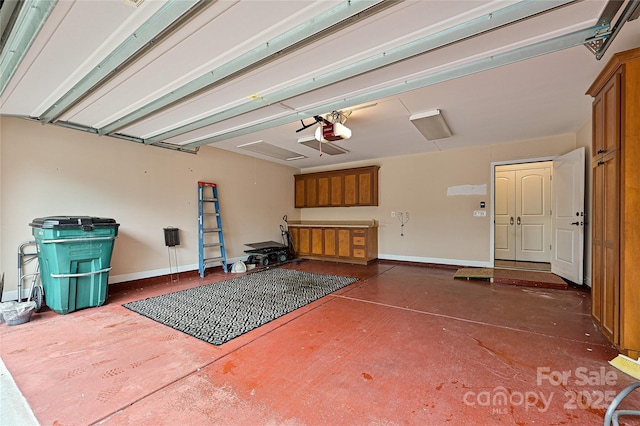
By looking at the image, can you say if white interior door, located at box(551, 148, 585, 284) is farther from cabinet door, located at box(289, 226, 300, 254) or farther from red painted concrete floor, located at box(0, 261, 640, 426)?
cabinet door, located at box(289, 226, 300, 254)

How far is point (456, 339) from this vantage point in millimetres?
2432

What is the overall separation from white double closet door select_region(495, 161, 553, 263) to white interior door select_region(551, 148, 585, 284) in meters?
1.60

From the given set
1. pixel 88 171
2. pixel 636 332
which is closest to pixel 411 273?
pixel 636 332

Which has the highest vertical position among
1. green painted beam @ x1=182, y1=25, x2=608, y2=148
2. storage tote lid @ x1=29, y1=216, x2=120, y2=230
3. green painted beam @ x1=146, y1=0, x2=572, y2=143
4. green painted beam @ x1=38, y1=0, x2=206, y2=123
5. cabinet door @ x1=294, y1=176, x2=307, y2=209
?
green painted beam @ x1=182, y1=25, x2=608, y2=148

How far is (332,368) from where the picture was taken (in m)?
1.99

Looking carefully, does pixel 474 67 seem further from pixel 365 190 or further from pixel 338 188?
pixel 338 188

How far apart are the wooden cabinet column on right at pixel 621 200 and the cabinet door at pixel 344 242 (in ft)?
14.4

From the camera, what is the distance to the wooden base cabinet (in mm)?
6227

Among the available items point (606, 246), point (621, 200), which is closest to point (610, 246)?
point (606, 246)

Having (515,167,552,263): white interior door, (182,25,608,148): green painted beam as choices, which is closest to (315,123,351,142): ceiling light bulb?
(182,25,608,148): green painted beam

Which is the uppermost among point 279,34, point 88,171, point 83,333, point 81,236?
point 279,34

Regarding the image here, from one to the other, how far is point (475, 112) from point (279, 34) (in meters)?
3.03

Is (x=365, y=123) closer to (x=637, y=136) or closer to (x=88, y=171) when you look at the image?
(x=637, y=136)

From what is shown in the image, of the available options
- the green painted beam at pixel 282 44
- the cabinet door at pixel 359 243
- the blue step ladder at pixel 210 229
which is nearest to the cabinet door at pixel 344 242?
the cabinet door at pixel 359 243
